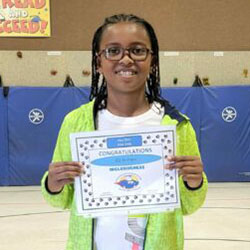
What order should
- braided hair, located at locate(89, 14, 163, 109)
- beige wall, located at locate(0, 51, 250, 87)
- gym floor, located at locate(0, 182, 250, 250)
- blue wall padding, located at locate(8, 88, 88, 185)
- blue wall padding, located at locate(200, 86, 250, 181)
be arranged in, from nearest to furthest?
braided hair, located at locate(89, 14, 163, 109)
gym floor, located at locate(0, 182, 250, 250)
blue wall padding, located at locate(8, 88, 88, 185)
blue wall padding, located at locate(200, 86, 250, 181)
beige wall, located at locate(0, 51, 250, 87)

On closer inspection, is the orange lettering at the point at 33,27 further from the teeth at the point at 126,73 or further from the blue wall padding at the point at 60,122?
the teeth at the point at 126,73

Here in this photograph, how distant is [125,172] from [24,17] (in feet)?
19.4

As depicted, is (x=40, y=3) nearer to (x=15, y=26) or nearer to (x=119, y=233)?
(x=15, y=26)

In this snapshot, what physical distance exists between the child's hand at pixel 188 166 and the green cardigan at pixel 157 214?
0.21 ft

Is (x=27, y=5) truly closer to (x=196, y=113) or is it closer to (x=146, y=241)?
(x=196, y=113)

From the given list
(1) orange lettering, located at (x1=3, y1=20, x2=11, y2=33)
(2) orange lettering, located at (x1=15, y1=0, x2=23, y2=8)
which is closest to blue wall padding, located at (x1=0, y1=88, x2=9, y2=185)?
(1) orange lettering, located at (x1=3, y1=20, x2=11, y2=33)

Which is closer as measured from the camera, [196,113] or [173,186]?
[173,186]

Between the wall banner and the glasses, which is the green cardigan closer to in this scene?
the glasses

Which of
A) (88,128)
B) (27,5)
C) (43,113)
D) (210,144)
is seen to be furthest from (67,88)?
(88,128)

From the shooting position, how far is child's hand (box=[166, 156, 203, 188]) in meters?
1.23

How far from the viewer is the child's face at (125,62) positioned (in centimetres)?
129

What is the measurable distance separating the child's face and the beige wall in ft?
18.0

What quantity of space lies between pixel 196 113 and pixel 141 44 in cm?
497

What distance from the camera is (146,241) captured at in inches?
51.2
